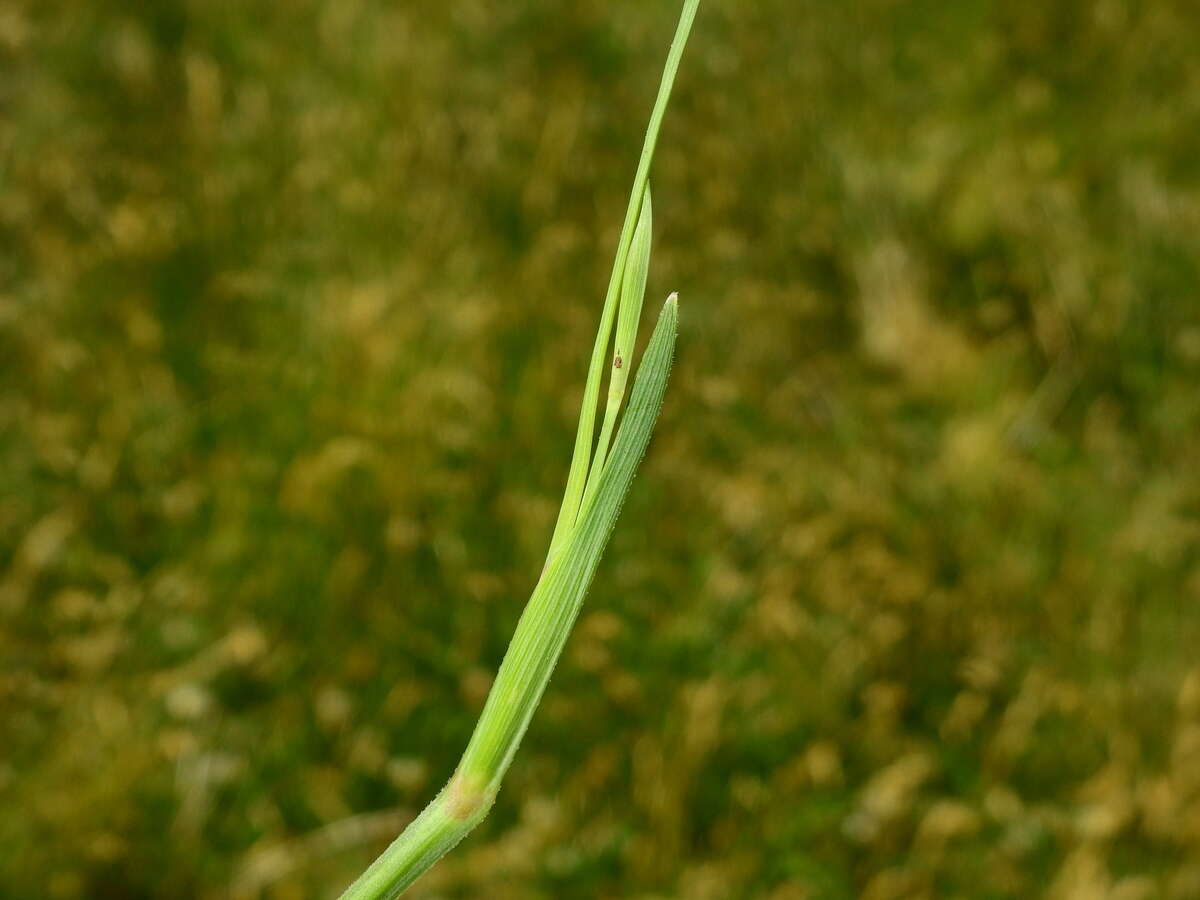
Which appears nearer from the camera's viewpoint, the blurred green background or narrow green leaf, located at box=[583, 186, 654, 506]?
narrow green leaf, located at box=[583, 186, 654, 506]

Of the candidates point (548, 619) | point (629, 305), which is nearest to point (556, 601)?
point (548, 619)

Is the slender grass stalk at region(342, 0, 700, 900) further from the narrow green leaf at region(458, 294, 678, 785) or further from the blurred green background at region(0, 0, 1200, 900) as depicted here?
the blurred green background at region(0, 0, 1200, 900)

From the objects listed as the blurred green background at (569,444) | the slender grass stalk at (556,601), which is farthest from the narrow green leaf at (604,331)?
the blurred green background at (569,444)

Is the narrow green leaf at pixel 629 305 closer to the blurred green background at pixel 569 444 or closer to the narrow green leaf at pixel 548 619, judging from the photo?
the narrow green leaf at pixel 548 619

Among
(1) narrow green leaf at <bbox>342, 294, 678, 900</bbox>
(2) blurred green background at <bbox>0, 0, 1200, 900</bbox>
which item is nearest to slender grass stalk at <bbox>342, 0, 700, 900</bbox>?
(1) narrow green leaf at <bbox>342, 294, 678, 900</bbox>

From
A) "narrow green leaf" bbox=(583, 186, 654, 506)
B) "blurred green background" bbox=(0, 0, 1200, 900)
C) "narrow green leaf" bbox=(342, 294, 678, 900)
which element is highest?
"narrow green leaf" bbox=(583, 186, 654, 506)

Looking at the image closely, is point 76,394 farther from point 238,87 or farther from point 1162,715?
point 1162,715
